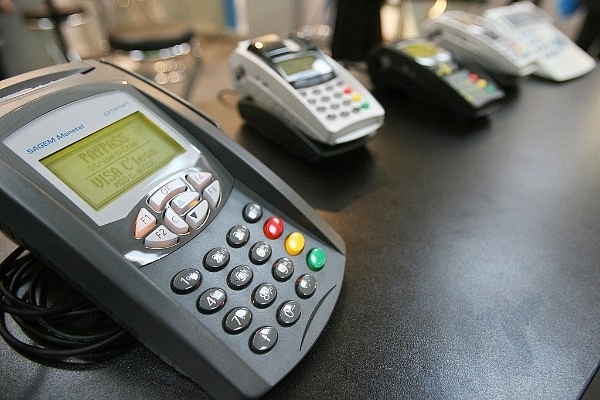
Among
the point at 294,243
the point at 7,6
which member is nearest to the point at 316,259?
the point at 294,243

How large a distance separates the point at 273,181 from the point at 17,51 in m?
2.32

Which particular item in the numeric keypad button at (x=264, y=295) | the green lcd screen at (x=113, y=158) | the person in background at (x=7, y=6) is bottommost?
the person in background at (x=7, y=6)

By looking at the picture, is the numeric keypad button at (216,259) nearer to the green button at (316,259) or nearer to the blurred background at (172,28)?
the green button at (316,259)

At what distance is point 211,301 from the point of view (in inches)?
11.3

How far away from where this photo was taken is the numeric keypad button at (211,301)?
283mm

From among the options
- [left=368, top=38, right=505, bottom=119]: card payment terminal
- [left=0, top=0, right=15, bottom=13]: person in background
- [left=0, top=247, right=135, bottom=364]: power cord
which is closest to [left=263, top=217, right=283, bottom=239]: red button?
[left=0, top=247, right=135, bottom=364]: power cord

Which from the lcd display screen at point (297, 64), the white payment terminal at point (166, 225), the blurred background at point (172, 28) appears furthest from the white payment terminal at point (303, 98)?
the blurred background at point (172, 28)

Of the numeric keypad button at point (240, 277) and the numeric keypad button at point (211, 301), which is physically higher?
the numeric keypad button at point (211, 301)

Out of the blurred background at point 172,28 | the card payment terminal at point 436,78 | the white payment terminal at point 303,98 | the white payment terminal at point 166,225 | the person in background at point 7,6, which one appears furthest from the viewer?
the person in background at point 7,6

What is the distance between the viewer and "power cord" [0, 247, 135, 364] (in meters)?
0.30

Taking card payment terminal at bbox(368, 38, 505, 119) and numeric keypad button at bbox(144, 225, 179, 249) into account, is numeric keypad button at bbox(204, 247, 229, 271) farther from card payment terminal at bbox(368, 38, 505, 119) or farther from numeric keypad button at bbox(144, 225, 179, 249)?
card payment terminal at bbox(368, 38, 505, 119)

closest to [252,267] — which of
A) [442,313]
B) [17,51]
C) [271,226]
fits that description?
[271,226]

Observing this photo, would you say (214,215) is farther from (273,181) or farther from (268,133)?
(268,133)

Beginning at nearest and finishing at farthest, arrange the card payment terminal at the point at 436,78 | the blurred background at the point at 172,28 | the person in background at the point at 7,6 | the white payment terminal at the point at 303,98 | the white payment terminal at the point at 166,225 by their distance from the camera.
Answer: the white payment terminal at the point at 166,225, the white payment terminal at the point at 303,98, the card payment terminal at the point at 436,78, the blurred background at the point at 172,28, the person in background at the point at 7,6
